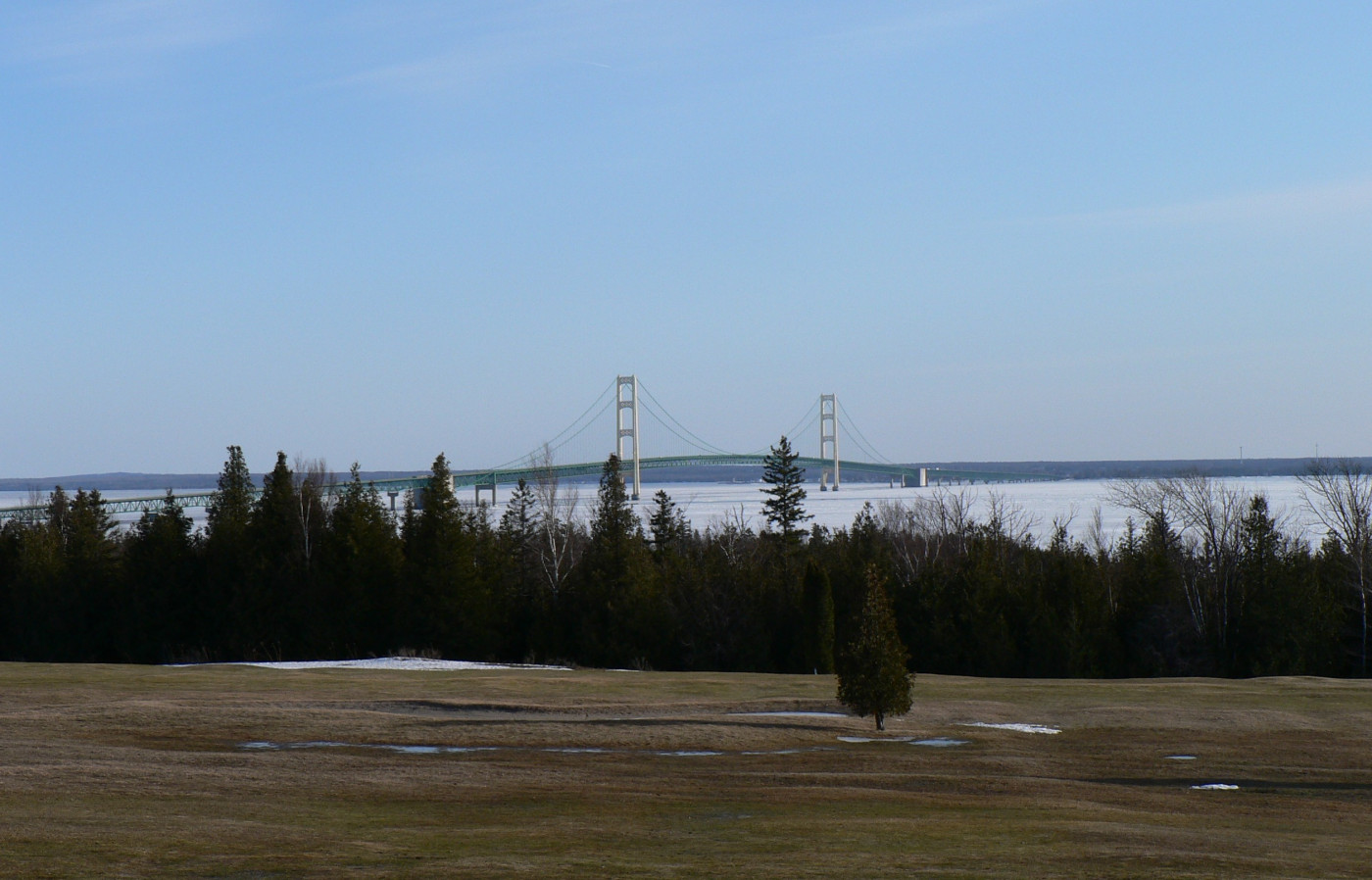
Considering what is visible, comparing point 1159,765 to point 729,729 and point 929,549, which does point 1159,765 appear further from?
point 929,549

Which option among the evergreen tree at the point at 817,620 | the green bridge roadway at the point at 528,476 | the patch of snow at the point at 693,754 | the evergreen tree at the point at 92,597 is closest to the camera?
the patch of snow at the point at 693,754

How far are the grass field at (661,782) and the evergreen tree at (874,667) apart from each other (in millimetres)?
555

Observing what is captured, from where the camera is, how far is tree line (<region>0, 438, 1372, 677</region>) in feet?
146

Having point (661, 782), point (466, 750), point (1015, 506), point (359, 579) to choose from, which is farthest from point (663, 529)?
point (1015, 506)

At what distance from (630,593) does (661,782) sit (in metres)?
31.1

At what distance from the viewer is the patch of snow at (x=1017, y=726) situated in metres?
21.3

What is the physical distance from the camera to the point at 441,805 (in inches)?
518

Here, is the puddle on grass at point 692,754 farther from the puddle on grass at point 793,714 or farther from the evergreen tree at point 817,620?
the evergreen tree at point 817,620

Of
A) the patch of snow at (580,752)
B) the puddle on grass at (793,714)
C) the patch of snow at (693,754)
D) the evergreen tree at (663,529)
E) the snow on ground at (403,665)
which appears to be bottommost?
the snow on ground at (403,665)

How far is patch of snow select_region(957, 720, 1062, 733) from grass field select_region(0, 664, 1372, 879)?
491 mm

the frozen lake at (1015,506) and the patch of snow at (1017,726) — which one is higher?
the frozen lake at (1015,506)

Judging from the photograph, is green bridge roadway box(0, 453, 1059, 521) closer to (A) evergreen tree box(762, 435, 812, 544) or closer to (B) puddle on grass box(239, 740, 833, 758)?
(A) evergreen tree box(762, 435, 812, 544)

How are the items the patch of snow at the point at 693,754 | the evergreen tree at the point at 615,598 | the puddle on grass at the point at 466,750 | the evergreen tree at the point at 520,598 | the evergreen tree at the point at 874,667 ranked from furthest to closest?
the evergreen tree at the point at 520,598
the evergreen tree at the point at 615,598
the evergreen tree at the point at 874,667
the patch of snow at the point at 693,754
the puddle on grass at the point at 466,750

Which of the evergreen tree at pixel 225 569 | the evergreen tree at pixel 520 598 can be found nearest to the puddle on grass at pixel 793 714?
the evergreen tree at pixel 520 598
